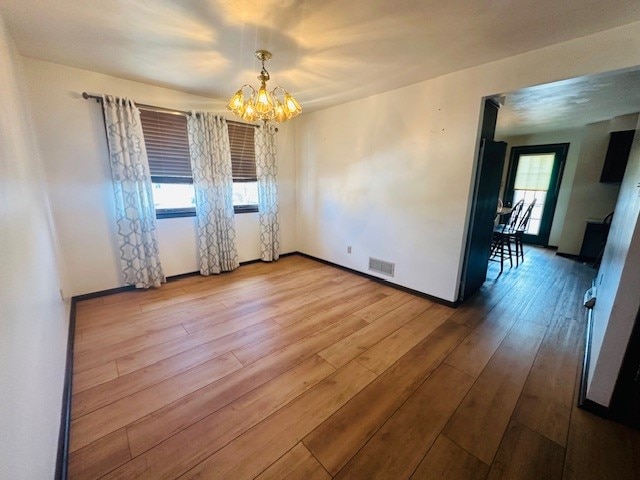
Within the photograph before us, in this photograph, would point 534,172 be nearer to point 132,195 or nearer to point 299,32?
point 299,32

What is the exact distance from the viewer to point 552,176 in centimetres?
540

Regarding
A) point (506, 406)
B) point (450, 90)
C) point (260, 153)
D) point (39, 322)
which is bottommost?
point (506, 406)

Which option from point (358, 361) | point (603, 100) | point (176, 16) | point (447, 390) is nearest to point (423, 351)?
point (447, 390)

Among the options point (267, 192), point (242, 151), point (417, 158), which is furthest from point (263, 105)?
point (267, 192)

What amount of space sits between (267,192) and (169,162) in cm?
145

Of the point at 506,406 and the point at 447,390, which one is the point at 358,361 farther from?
the point at 506,406

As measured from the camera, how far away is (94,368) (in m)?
1.86

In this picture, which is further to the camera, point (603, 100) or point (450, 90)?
point (603, 100)

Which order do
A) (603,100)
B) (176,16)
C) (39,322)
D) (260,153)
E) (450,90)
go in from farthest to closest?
(260,153) < (603,100) < (450,90) < (176,16) < (39,322)

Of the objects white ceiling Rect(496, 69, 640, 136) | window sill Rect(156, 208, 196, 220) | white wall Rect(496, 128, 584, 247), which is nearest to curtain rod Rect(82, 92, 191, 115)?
window sill Rect(156, 208, 196, 220)

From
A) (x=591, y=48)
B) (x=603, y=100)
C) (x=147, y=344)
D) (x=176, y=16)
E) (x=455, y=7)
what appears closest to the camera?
(x=455, y=7)

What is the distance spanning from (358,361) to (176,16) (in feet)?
9.35

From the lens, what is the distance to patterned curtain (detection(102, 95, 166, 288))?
2.78m

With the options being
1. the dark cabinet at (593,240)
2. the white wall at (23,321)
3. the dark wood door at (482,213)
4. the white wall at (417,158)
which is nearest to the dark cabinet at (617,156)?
the dark cabinet at (593,240)
